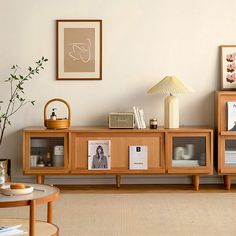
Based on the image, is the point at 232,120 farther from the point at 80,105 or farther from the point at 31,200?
the point at 31,200

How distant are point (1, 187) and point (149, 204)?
1.85 metres

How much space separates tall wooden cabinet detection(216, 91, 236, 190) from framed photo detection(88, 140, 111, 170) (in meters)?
1.09

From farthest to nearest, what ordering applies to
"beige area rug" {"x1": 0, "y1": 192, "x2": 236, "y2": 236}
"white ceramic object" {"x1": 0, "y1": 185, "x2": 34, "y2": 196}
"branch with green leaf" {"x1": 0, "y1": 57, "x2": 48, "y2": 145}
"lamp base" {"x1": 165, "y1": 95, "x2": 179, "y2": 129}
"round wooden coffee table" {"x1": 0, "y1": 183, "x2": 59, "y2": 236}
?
"branch with green leaf" {"x1": 0, "y1": 57, "x2": 48, "y2": 145} → "lamp base" {"x1": 165, "y1": 95, "x2": 179, "y2": 129} → "beige area rug" {"x1": 0, "y1": 192, "x2": 236, "y2": 236} → "white ceramic object" {"x1": 0, "y1": 185, "x2": 34, "y2": 196} → "round wooden coffee table" {"x1": 0, "y1": 183, "x2": 59, "y2": 236}

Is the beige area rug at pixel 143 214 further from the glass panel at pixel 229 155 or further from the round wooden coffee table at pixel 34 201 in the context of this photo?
the round wooden coffee table at pixel 34 201

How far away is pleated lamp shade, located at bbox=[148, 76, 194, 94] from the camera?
627 cm

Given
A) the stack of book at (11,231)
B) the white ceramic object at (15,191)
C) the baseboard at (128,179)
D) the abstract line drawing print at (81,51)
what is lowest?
the stack of book at (11,231)

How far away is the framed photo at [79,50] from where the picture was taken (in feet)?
21.5

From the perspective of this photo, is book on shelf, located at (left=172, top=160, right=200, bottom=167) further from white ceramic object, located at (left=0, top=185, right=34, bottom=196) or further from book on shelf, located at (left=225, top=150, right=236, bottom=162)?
white ceramic object, located at (left=0, top=185, right=34, bottom=196)

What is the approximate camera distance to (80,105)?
21.7 feet

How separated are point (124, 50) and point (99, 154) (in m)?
1.15

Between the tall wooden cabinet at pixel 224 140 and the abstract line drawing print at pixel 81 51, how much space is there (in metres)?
1.40

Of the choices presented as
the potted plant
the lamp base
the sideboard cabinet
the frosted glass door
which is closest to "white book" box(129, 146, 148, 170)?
the sideboard cabinet

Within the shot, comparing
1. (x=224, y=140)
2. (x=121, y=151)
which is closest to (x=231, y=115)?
(x=224, y=140)

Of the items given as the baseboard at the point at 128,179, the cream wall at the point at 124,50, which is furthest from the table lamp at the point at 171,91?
the baseboard at the point at 128,179
